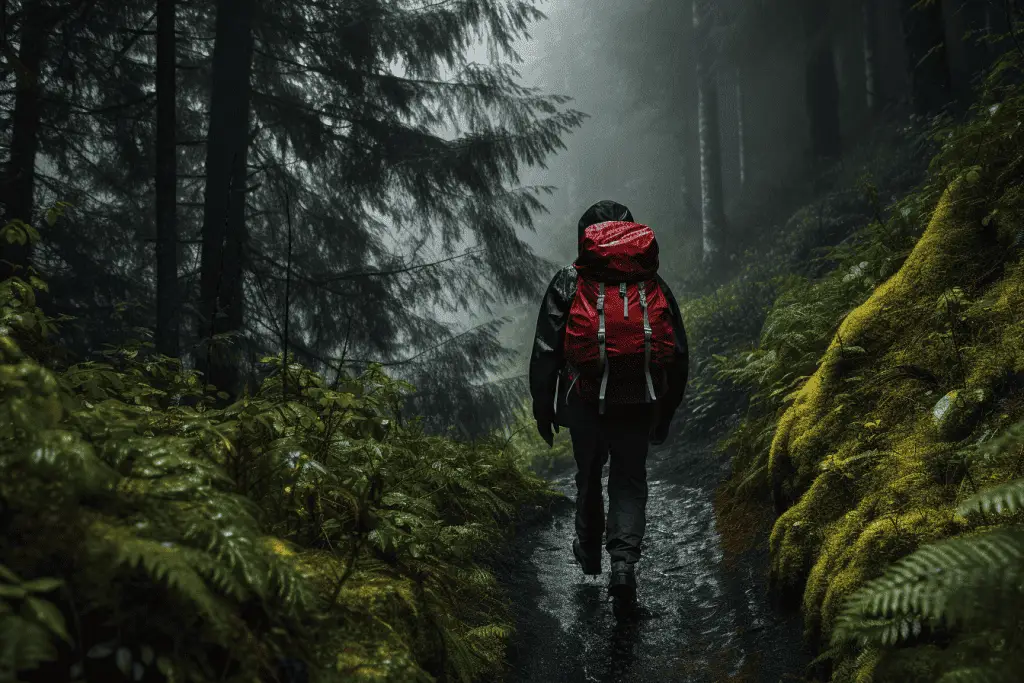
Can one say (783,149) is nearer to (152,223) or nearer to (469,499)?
(152,223)

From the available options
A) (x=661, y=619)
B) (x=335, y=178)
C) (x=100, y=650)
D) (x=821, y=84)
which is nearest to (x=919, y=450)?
(x=661, y=619)

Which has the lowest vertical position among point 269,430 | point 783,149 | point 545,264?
point 269,430

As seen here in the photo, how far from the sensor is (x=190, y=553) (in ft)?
5.74

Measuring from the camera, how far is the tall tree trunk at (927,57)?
10.4 metres

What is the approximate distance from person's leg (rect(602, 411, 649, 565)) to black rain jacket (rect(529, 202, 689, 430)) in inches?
7.3

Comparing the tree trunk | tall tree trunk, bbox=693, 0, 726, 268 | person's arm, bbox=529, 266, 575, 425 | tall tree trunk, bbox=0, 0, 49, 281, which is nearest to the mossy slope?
person's arm, bbox=529, 266, 575, 425

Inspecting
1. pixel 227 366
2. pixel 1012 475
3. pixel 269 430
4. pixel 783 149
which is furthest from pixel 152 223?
pixel 783 149

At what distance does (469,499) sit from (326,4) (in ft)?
22.7

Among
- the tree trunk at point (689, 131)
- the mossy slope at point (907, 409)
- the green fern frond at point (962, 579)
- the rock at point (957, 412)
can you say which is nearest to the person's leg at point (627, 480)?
the mossy slope at point (907, 409)

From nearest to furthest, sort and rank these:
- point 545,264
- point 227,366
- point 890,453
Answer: point 890,453
point 227,366
point 545,264

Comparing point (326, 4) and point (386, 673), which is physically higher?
point (326, 4)

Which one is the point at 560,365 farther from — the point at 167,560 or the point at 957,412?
the point at 167,560

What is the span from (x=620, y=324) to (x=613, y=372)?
299mm

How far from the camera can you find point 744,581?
4.46 meters
